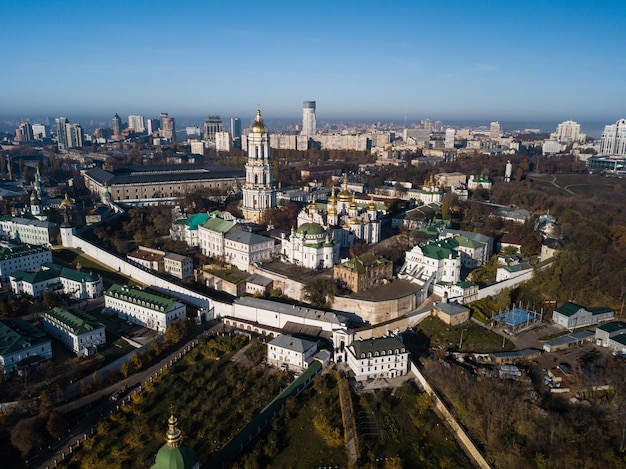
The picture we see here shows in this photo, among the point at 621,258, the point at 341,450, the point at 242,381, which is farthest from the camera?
the point at 621,258

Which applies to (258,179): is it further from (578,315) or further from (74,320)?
(578,315)

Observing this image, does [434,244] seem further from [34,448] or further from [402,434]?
[34,448]

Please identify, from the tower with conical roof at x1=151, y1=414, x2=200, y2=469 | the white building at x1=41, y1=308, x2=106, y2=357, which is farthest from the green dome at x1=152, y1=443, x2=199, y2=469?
the white building at x1=41, y1=308, x2=106, y2=357

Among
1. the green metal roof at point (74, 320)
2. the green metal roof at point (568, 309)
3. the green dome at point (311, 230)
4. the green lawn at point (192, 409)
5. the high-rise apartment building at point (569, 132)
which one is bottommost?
the green lawn at point (192, 409)

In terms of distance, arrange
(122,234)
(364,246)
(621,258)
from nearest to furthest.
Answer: (621,258), (364,246), (122,234)

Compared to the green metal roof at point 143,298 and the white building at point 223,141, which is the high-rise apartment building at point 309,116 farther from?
the green metal roof at point 143,298

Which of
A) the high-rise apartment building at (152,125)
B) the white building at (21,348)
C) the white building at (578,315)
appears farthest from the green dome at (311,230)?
the high-rise apartment building at (152,125)

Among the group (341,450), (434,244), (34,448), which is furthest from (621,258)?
(34,448)
